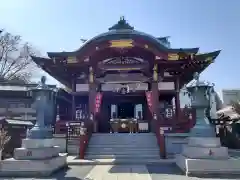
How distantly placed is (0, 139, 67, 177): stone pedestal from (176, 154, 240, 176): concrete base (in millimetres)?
4389

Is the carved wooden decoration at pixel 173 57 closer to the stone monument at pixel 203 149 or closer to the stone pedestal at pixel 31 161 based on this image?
the stone monument at pixel 203 149

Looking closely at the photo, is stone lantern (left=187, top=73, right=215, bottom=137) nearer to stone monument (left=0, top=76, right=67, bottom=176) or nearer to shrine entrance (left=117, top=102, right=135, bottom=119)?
stone monument (left=0, top=76, right=67, bottom=176)

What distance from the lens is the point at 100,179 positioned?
6223mm

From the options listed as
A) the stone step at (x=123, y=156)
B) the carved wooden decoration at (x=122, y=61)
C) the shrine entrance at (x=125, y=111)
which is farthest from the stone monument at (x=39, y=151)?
the shrine entrance at (x=125, y=111)

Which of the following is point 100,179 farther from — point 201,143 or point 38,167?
point 201,143

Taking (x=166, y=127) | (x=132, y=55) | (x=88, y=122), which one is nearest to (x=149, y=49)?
(x=132, y=55)

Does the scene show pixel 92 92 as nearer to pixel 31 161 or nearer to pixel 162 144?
pixel 162 144

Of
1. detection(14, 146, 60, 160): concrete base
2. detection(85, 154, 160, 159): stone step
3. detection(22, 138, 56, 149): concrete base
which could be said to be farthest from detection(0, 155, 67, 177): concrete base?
detection(85, 154, 160, 159): stone step

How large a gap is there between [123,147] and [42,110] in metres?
5.07

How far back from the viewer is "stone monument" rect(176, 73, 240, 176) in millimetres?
6387

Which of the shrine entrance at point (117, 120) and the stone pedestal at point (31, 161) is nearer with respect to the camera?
the stone pedestal at point (31, 161)

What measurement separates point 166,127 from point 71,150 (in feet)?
17.6

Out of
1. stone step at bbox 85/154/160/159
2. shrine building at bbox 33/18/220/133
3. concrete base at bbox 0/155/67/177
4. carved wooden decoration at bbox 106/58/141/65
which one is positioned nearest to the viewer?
concrete base at bbox 0/155/67/177

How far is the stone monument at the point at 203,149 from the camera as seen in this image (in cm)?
639
